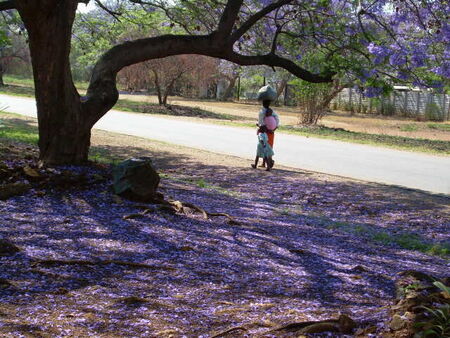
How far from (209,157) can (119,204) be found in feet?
25.2

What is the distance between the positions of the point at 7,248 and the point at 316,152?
12178 mm

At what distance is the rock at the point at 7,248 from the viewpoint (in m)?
5.17

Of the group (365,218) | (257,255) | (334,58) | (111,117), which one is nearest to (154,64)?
(111,117)

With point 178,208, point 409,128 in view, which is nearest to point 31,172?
point 178,208

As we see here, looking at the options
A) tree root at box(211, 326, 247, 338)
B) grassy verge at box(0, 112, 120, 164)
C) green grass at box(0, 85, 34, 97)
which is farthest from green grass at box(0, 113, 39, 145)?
green grass at box(0, 85, 34, 97)

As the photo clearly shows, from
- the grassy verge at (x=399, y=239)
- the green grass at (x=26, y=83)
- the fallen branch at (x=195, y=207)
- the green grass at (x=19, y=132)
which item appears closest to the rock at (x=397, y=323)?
the grassy verge at (x=399, y=239)

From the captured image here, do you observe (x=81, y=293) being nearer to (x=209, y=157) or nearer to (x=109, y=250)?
(x=109, y=250)

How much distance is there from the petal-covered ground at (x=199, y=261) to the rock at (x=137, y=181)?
0.15 m

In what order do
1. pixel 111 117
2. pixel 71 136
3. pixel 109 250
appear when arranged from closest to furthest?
pixel 109 250 < pixel 71 136 < pixel 111 117

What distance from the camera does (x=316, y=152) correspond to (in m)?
16.6

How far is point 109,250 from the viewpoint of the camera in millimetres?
5539

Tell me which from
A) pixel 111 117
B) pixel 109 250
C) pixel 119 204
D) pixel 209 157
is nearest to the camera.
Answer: pixel 109 250

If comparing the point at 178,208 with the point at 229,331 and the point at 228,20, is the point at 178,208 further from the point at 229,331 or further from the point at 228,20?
the point at 229,331

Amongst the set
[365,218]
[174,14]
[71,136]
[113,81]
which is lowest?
[365,218]
